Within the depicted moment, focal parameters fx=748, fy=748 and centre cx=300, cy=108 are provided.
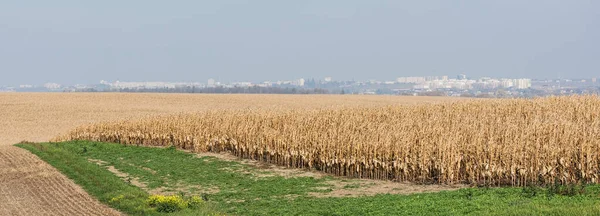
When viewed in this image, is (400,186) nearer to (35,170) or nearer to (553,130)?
(553,130)

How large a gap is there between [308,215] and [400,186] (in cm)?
499

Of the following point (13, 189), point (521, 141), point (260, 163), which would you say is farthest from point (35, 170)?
point (521, 141)

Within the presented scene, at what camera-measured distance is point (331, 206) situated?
15781 millimetres

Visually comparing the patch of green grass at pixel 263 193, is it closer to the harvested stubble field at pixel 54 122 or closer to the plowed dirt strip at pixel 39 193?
the plowed dirt strip at pixel 39 193

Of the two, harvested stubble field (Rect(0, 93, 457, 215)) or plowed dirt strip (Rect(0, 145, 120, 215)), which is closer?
plowed dirt strip (Rect(0, 145, 120, 215))

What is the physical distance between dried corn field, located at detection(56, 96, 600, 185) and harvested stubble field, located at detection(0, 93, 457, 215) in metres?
5.13

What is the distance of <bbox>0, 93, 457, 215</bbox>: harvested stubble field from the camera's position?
683 inches

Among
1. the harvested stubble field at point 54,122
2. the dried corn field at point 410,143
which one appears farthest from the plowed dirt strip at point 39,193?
the dried corn field at point 410,143

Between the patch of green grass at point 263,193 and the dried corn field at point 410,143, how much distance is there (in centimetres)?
133

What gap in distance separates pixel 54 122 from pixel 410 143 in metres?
40.6

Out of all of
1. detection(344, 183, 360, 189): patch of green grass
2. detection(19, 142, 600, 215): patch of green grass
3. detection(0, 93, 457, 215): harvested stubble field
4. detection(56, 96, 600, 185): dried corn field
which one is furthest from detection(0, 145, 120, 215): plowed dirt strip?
detection(56, 96, 600, 185): dried corn field

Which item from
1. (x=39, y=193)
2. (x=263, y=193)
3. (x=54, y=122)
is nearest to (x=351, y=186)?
(x=263, y=193)

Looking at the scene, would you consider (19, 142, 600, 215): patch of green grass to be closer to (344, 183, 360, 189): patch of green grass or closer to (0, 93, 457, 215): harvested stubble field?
(344, 183, 360, 189): patch of green grass

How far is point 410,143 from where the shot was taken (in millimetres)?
20078
